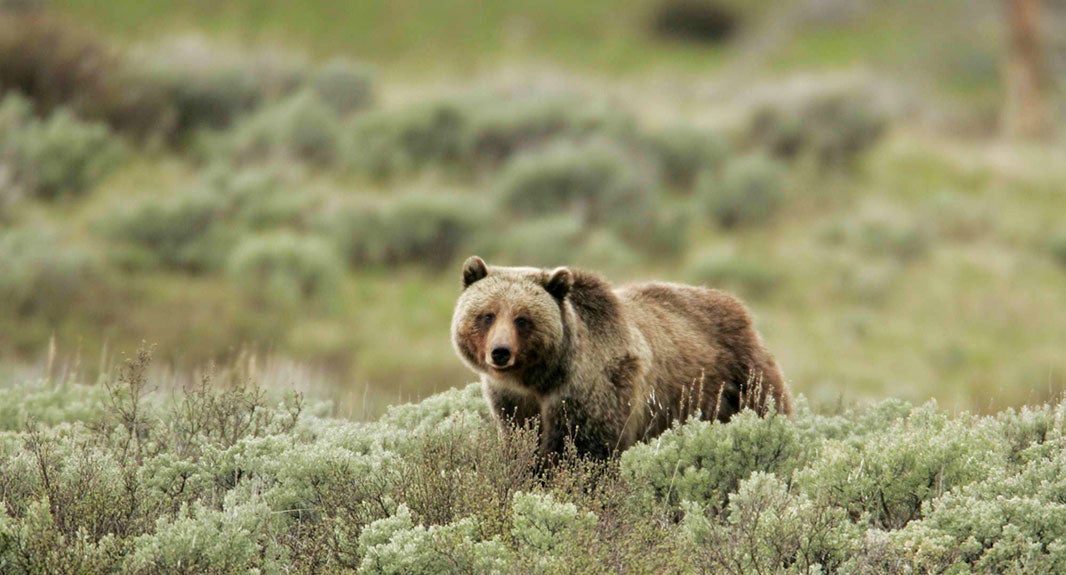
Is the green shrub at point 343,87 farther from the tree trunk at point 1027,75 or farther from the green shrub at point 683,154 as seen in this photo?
the tree trunk at point 1027,75

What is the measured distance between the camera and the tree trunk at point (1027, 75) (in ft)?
90.2

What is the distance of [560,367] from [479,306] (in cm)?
54

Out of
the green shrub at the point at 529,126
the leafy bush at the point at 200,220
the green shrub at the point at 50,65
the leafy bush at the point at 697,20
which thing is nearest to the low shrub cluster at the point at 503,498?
the leafy bush at the point at 200,220

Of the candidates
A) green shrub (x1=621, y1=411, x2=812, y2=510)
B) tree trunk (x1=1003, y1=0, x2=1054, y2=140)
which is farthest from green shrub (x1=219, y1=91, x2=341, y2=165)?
tree trunk (x1=1003, y1=0, x2=1054, y2=140)

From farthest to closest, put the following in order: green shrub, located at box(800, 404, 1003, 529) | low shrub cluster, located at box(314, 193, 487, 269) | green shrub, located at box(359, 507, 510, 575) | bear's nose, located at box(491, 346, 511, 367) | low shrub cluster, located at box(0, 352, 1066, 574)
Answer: low shrub cluster, located at box(314, 193, 487, 269)
bear's nose, located at box(491, 346, 511, 367)
green shrub, located at box(800, 404, 1003, 529)
low shrub cluster, located at box(0, 352, 1066, 574)
green shrub, located at box(359, 507, 510, 575)

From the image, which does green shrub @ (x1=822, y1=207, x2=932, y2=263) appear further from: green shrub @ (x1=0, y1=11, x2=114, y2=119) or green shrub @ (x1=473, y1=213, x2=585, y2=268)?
green shrub @ (x1=0, y1=11, x2=114, y2=119)

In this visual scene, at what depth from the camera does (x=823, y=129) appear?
72.2ft

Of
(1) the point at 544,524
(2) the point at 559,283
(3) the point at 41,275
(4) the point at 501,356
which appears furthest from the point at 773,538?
Answer: (3) the point at 41,275

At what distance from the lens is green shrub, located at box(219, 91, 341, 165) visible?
59.8 feet

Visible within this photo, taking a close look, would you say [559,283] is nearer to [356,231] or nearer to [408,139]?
[356,231]

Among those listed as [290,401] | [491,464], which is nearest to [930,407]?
[491,464]

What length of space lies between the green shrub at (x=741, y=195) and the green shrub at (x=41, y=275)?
9.69 meters

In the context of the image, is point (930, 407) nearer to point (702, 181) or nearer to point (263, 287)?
point (263, 287)

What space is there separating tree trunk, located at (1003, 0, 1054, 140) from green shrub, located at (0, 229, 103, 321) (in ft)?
69.9
